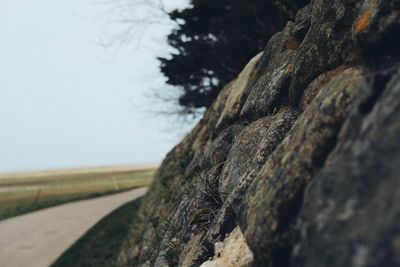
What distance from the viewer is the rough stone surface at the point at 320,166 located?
7.54ft

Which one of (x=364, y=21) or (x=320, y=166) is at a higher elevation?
(x=364, y=21)

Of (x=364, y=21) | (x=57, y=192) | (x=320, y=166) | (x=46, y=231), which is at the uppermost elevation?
(x=364, y=21)

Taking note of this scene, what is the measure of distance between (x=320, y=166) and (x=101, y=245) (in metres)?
14.7

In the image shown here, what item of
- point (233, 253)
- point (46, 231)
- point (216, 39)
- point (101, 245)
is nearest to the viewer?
point (233, 253)

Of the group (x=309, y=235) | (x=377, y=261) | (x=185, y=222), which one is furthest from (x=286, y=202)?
(x=185, y=222)

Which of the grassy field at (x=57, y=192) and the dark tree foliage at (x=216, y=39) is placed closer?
the dark tree foliage at (x=216, y=39)

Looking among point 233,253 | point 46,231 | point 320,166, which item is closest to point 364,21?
point 320,166

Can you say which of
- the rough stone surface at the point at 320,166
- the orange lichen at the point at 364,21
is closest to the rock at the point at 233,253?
the rough stone surface at the point at 320,166

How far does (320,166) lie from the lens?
3.09m

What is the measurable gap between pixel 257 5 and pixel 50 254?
997 centimetres

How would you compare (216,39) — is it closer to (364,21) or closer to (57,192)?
(364,21)

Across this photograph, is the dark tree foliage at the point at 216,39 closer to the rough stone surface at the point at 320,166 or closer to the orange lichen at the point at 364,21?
the rough stone surface at the point at 320,166

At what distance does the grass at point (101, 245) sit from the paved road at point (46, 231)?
44cm

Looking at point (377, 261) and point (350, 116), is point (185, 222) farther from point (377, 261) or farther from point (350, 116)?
point (377, 261)
